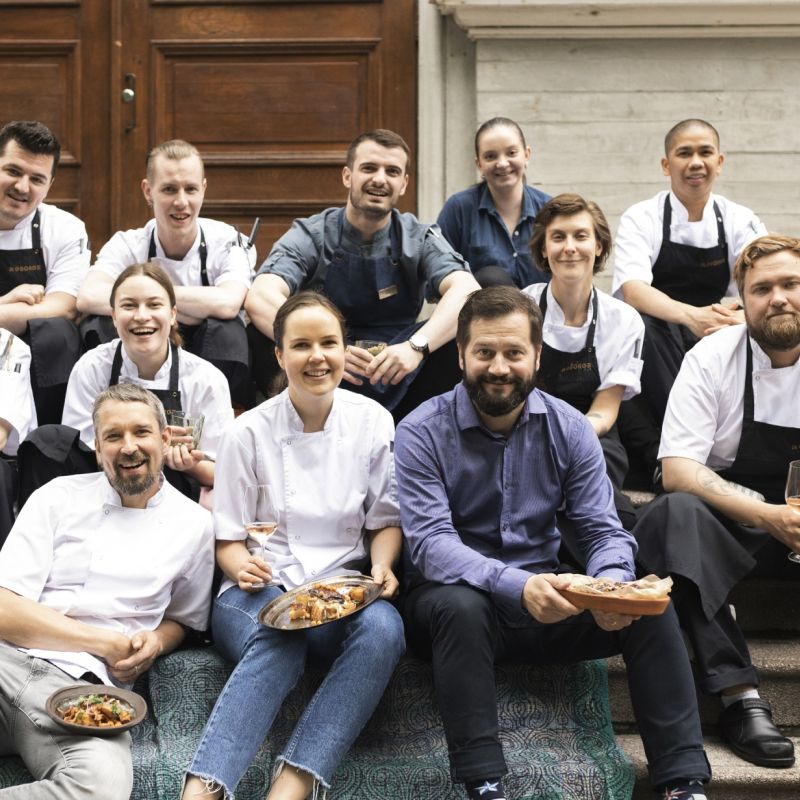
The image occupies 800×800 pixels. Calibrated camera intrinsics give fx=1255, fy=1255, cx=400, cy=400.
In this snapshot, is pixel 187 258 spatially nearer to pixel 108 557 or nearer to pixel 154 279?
pixel 154 279

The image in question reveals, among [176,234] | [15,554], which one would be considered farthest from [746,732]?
[176,234]

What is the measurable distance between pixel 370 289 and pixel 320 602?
6.07 ft

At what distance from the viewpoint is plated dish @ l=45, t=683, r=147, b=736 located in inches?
120

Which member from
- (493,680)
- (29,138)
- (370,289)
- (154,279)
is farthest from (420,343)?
(29,138)

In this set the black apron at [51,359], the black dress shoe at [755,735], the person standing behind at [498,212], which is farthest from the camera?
the person standing behind at [498,212]

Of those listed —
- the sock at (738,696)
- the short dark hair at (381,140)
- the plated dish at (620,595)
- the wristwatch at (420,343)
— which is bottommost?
the sock at (738,696)

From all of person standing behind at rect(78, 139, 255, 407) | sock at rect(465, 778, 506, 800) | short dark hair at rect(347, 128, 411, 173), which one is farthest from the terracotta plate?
short dark hair at rect(347, 128, 411, 173)

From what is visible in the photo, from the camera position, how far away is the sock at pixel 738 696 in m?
3.43

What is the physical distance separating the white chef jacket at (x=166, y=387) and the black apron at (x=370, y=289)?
2.65 feet

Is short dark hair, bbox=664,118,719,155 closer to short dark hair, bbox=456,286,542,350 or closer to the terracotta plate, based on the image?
short dark hair, bbox=456,286,542,350

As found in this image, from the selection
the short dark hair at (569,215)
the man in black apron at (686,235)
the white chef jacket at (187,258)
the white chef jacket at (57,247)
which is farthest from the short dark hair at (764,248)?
the white chef jacket at (57,247)

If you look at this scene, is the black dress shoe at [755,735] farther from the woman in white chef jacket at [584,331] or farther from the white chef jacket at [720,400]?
the woman in white chef jacket at [584,331]

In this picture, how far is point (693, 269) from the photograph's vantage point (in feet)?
16.9

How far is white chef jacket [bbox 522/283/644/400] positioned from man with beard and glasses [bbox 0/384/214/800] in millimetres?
1479
